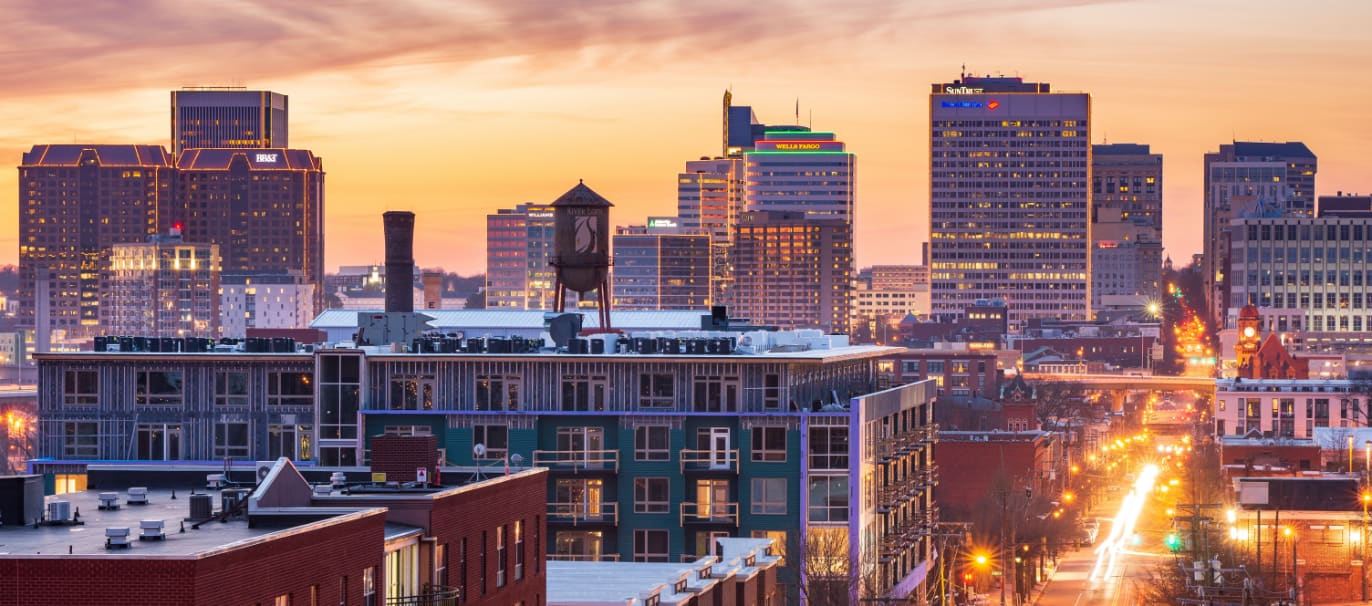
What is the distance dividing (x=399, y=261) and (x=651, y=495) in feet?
138

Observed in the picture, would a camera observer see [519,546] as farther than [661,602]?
No

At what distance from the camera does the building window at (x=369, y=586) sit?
1598 inches

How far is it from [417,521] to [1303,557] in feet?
284

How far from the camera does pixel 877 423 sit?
86.9 metres

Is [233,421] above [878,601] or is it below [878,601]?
above

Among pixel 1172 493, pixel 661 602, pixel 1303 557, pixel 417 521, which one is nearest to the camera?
pixel 417 521

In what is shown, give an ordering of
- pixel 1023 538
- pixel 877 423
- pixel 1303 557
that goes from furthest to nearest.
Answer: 1. pixel 1023 538
2. pixel 1303 557
3. pixel 877 423

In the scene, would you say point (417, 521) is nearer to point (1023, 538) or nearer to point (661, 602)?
point (661, 602)

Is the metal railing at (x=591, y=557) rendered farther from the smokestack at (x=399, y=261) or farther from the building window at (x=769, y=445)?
the smokestack at (x=399, y=261)

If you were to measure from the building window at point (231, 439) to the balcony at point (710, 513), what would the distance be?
16.0 meters

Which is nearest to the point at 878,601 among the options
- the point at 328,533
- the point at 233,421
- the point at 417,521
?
the point at 233,421

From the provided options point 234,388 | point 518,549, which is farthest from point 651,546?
point 518,549

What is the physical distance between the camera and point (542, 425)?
82.2 meters

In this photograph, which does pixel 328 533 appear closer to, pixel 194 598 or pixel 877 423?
pixel 194 598
